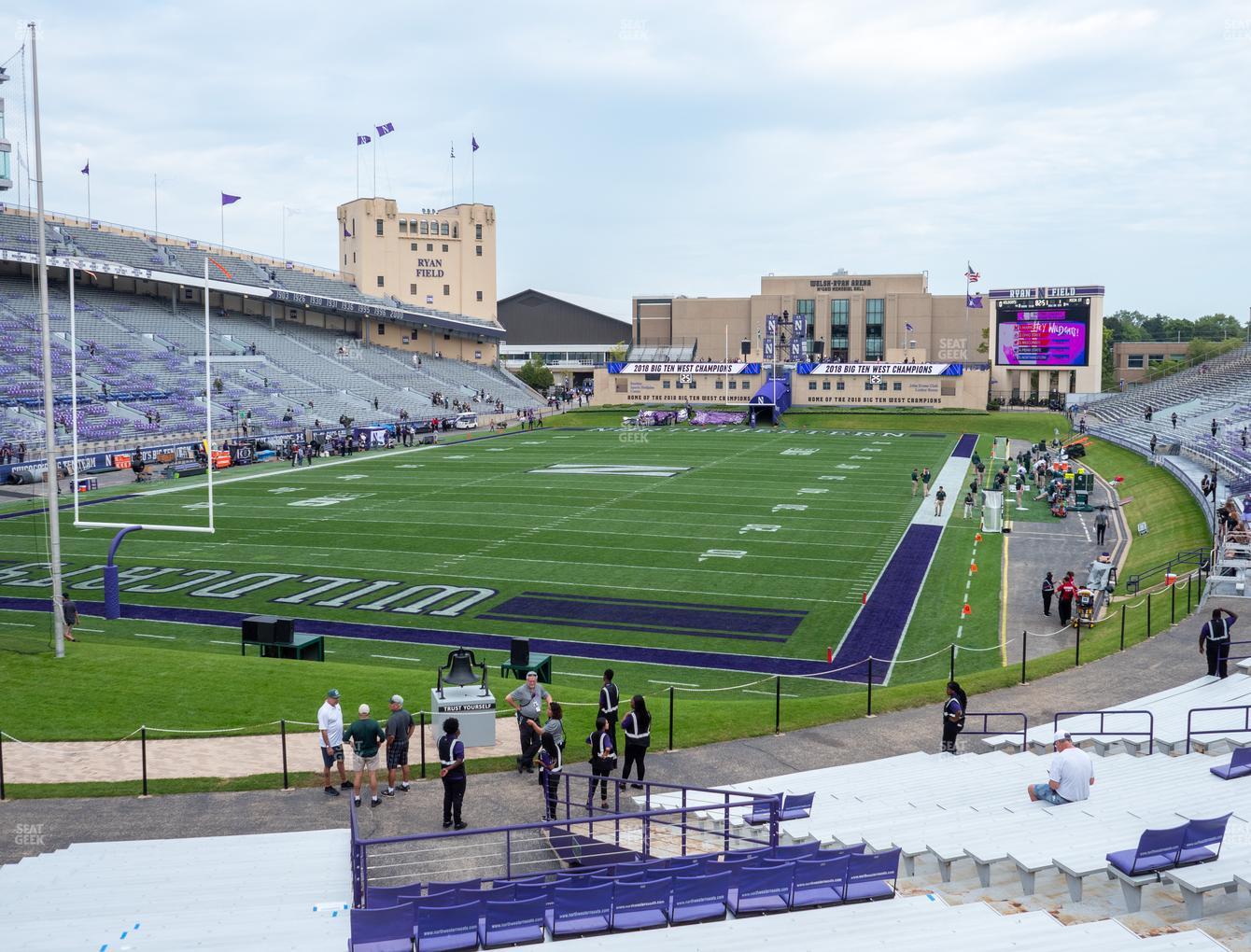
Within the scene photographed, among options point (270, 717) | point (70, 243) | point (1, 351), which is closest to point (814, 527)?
point (270, 717)


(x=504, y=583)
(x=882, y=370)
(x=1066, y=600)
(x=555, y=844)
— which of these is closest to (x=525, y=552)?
(x=504, y=583)

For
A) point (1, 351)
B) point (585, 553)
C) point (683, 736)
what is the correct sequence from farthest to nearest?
1. point (1, 351)
2. point (585, 553)
3. point (683, 736)

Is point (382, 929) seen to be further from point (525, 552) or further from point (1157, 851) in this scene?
point (525, 552)

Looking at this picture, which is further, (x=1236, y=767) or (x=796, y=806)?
(x=796, y=806)

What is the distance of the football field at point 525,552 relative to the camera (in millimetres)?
22359

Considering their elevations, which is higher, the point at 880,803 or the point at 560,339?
the point at 560,339

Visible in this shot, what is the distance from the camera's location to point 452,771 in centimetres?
1091

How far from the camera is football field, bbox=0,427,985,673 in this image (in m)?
22.4

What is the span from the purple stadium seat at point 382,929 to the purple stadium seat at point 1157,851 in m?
5.30

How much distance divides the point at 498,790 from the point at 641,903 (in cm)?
450

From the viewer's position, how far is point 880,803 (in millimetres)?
11094

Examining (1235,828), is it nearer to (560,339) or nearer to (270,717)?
(270,717)

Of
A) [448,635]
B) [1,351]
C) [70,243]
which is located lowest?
[448,635]

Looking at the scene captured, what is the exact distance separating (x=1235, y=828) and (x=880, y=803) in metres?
3.22
